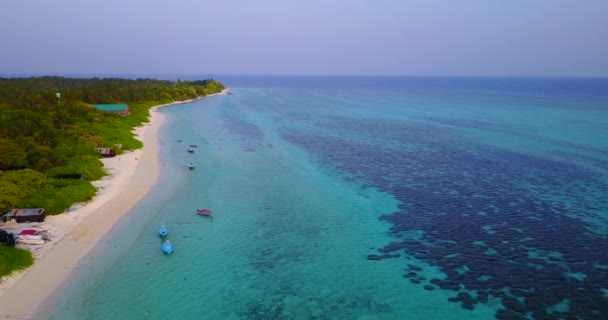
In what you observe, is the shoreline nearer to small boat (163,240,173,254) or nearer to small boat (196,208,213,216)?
small boat (163,240,173,254)

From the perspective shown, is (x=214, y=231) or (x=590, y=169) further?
(x=590, y=169)

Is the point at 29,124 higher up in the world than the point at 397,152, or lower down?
higher up

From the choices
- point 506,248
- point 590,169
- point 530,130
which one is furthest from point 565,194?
point 530,130

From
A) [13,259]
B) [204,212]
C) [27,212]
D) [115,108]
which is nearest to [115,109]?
[115,108]

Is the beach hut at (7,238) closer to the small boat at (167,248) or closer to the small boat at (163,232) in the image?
the small boat at (163,232)

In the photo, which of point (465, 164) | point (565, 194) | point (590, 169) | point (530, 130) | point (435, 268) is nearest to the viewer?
point (435, 268)

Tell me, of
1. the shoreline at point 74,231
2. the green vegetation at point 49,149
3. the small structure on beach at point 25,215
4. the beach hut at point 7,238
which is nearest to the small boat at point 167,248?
the shoreline at point 74,231

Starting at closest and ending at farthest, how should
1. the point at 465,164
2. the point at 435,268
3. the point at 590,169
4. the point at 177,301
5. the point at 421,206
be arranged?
the point at 177,301 < the point at 435,268 < the point at 421,206 < the point at 590,169 < the point at 465,164

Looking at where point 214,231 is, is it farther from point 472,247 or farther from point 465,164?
point 465,164
